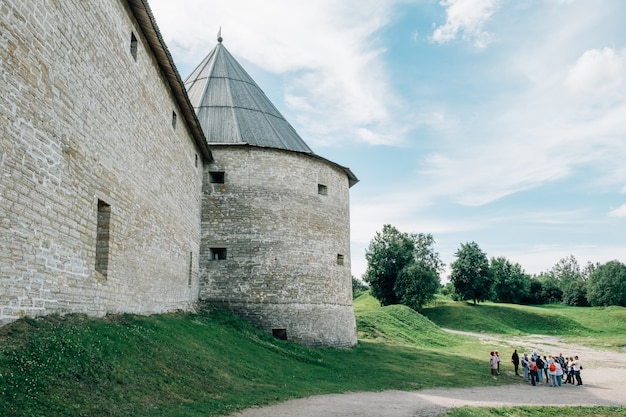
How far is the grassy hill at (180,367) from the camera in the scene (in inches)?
236

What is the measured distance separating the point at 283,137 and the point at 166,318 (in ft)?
31.4

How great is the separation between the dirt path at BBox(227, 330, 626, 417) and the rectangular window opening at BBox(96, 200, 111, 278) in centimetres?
378

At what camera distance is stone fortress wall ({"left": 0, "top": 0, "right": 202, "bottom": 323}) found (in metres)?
6.43

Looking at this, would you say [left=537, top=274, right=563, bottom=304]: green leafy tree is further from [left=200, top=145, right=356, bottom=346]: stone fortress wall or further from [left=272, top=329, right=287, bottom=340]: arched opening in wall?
[left=272, top=329, right=287, bottom=340]: arched opening in wall

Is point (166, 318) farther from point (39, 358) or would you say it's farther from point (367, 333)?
point (367, 333)

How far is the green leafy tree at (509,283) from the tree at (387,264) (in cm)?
1925

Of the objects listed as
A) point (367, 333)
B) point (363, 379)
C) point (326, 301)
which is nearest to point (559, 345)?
point (367, 333)

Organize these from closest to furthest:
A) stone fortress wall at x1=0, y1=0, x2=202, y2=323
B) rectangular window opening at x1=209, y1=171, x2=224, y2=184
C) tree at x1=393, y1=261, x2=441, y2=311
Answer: stone fortress wall at x1=0, y1=0, x2=202, y2=323 → rectangular window opening at x1=209, y1=171, x2=224, y2=184 → tree at x1=393, y1=261, x2=441, y2=311

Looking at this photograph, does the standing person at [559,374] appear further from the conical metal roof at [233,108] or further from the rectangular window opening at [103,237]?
the rectangular window opening at [103,237]

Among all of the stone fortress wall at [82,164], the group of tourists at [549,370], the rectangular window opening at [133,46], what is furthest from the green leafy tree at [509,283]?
the rectangular window opening at [133,46]

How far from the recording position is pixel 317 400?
10008mm

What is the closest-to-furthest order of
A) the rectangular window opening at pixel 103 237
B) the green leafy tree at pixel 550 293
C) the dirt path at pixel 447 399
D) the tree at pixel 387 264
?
the dirt path at pixel 447 399 < the rectangular window opening at pixel 103 237 < the tree at pixel 387 264 < the green leafy tree at pixel 550 293

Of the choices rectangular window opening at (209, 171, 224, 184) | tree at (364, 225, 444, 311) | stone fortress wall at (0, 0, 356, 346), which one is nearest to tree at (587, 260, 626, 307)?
tree at (364, 225, 444, 311)

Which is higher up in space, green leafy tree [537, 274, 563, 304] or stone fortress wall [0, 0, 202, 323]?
stone fortress wall [0, 0, 202, 323]
